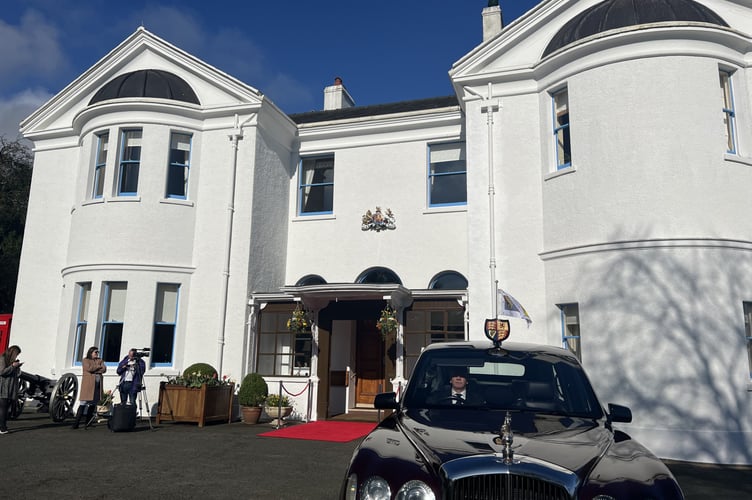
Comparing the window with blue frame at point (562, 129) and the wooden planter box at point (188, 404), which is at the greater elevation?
the window with blue frame at point (562, 129)

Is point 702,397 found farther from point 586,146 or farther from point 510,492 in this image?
point 510,492

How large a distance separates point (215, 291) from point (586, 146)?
9.84 m

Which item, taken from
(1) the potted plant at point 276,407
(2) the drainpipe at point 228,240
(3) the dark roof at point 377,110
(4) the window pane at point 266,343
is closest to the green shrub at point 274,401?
(1) the potted plant at point 276,407

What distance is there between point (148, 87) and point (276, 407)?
953 centimetres

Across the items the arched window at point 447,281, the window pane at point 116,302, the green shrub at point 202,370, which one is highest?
the arched window at point 447,281

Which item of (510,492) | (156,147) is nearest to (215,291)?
(156,147)

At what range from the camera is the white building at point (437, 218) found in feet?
35.1

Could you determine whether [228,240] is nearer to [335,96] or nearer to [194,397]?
[194,397]

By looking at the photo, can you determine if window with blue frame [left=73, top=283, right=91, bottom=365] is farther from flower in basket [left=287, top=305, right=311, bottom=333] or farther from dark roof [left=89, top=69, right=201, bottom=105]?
flower in basket [left=287, top=305, right=311, bottom=333]

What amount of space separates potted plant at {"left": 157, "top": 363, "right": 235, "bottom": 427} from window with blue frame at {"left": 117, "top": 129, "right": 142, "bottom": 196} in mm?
5303

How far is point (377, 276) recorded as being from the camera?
15.9m

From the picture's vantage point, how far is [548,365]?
15.9 feet

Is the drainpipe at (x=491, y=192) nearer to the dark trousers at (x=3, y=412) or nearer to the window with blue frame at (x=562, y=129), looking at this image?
the window with blue frame at (x=562, y=129)

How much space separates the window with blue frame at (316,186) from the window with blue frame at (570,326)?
7656 millimetres
